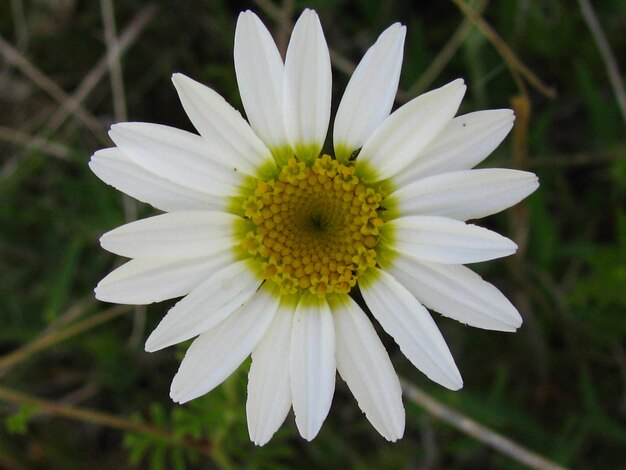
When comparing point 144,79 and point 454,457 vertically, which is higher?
point 144,79

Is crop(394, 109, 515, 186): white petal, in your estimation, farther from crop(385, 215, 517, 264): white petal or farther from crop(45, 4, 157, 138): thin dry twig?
crop(45, 4, 157, 138): thin dry twig

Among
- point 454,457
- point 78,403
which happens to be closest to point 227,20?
point 78,403

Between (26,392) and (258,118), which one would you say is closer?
(258,118)

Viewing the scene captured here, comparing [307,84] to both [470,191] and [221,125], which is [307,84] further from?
[470,191]

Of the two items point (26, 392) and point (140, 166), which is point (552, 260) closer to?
point (140, 166)

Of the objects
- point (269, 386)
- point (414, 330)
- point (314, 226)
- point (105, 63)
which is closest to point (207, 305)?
point (269, 386)

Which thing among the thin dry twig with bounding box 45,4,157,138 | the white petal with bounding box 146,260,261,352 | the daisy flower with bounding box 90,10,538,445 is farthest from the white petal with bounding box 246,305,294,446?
the thin dry twig with bounding box 45,4,157,138
